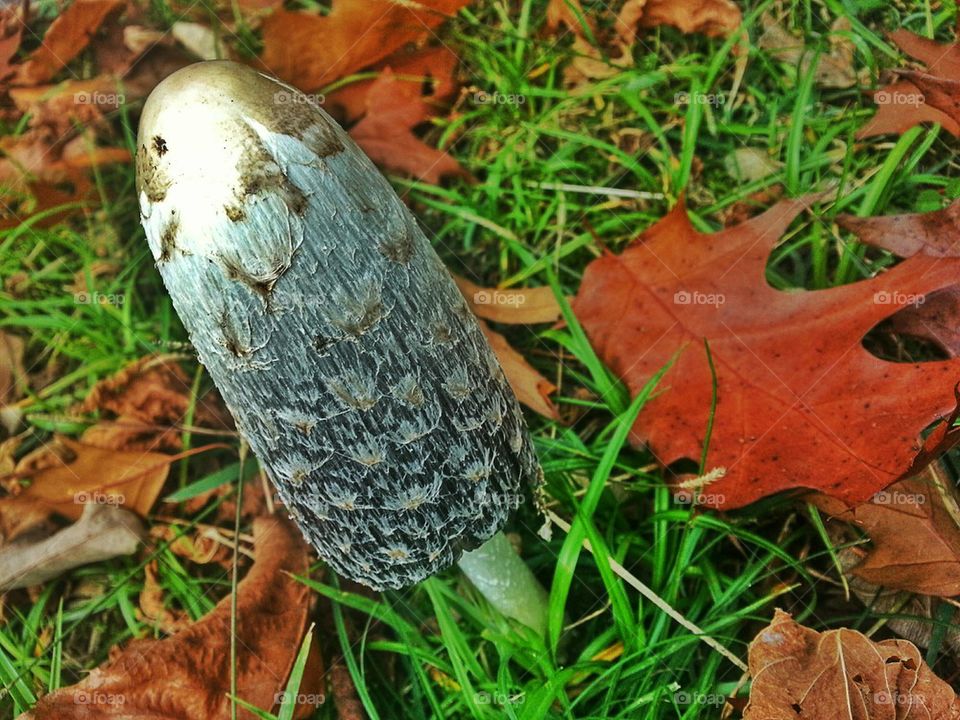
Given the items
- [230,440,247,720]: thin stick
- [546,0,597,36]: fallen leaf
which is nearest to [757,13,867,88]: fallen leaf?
[546,0,597,36]: fallen leaf

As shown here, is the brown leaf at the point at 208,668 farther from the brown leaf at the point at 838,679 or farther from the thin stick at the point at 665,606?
the brown leaf at the point at 838,679

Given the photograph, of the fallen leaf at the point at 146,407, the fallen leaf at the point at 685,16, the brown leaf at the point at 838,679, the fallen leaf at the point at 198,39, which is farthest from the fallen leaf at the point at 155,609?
the fallen leaf at the point at 685,16

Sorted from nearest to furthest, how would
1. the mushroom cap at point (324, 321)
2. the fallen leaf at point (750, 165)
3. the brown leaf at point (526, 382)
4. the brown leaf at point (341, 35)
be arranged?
the mushroom cap at point (324, 321)
the brown leaf at point (526, 382)
the fallen leaf at point (750, 165)
the brown leaf at point (341, 35)

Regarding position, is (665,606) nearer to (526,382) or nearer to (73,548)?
(526,382)

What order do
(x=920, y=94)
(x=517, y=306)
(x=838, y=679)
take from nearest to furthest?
1. (x=838, y=679)
2. (x=920, y=94)
3. (x=517, y=306)

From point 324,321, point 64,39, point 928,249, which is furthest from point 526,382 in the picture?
point 64,39

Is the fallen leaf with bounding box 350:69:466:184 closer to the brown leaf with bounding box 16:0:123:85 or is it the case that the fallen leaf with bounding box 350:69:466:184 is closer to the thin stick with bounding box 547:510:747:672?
the brown leaf with bounding box 16:0:123:85

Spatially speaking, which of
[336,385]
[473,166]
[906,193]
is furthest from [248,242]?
[906,193]
